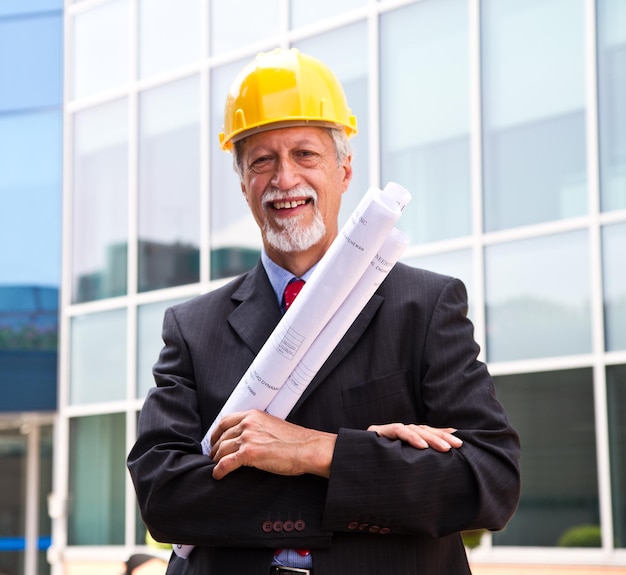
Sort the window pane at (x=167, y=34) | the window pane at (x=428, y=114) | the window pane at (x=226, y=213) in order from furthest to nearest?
the window pane at (x=167, y=34) < the window pane at (x=226, y=213) < the window pane at (x=428, y=114)

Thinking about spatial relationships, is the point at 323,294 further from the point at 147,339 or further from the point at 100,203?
the point at 100,203

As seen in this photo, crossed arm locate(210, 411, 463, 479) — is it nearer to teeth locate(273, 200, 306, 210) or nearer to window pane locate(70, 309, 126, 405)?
teeth locate(273, 200, 306, 210)

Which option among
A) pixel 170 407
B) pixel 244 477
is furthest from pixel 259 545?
pixel 170 407

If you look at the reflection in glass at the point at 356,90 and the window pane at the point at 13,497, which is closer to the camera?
the reflection in glass at the point at 356,90

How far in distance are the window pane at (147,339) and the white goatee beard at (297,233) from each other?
1116 cm

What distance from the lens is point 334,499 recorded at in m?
2.39

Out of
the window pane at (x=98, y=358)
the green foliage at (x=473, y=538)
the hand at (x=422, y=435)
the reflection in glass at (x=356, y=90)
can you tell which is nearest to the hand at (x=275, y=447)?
the hand at (x=422, y=435)

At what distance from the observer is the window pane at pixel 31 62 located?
15352mm

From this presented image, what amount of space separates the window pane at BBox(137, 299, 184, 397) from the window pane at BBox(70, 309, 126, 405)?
1.11ft

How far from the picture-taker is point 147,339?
14.1 m

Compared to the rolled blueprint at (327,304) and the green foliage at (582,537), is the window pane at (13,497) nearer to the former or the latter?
the green foliage at (582,537)

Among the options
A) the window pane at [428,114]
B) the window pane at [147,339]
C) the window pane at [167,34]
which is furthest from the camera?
the window pane at [167,34]

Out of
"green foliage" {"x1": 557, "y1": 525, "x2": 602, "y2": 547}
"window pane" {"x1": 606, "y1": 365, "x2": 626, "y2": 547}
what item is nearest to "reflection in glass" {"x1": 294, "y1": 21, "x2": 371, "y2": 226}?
"window pane" {"x1": 606, "y1": 365, "x2": 626, "y2": 547}

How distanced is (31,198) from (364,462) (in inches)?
539
